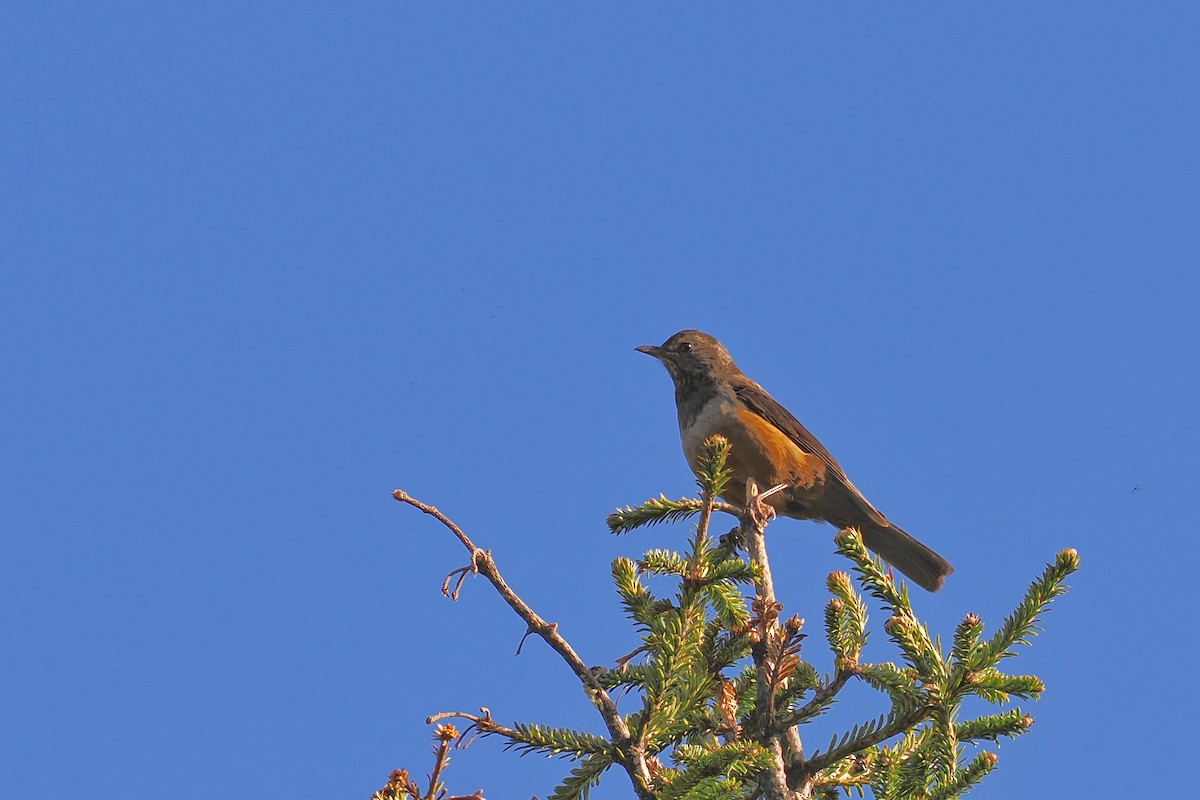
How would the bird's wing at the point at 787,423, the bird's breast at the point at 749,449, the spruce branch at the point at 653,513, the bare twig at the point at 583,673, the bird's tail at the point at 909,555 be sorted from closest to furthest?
Result: 1. the bare twig at the point at 583,673
2. the spruce branch at the point at 653,513
3. the bird's breast at the point at 749,449
4. the bird's tail at the point at 909,555
5. the bird's wing at the point at 787,423

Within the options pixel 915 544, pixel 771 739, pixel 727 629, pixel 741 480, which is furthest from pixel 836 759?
pixel 915 544

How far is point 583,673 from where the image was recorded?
3.35 metres

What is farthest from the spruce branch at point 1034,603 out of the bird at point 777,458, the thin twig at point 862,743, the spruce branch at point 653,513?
the bird at point 777,458

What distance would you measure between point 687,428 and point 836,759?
3.82 meters

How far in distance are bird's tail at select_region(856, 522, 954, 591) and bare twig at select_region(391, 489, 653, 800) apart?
3.98 meters

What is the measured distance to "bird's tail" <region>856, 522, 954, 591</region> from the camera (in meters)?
6.90

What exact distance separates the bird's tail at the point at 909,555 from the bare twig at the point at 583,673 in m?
3.98

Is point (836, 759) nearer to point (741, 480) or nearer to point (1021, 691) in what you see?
point (1021, 691)

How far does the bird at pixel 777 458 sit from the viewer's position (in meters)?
6.75

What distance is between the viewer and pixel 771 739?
347 cm

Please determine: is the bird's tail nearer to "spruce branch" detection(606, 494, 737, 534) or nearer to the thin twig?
"spruce branch" detection(606, 494, 737, 534)

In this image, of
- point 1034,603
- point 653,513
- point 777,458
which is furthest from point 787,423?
→ point 1034,603

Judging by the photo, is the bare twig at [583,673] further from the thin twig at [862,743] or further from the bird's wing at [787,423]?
the bird's wing at [787,423]

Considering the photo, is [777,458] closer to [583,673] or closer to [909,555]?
[909,555]
